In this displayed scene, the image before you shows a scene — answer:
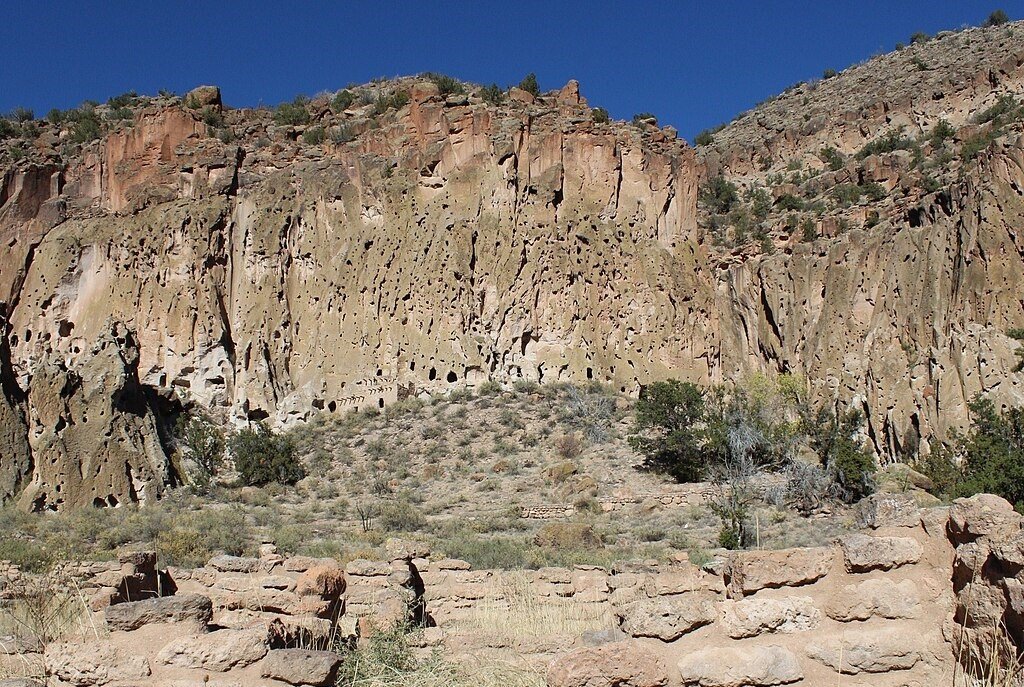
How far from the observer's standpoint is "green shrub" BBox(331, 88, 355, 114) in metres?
41.4

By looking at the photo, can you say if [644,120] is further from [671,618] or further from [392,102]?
[671,618]

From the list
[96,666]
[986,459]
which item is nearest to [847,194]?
[986,459]

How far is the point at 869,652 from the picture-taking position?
4.75 m

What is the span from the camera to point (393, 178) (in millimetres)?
36312

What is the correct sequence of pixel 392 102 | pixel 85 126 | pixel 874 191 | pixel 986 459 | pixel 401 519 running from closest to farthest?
pixel 986 459, pixel 401 519, pixel 874 191, pixel 392 102, pixel 85 126

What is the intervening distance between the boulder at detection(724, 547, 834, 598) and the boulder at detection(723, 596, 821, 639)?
9.4 inches

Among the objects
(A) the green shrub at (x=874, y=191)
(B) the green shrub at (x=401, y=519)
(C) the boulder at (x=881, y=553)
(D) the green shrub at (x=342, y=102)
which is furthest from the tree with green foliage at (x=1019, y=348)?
(D) the green shrub at (x=342, y=102)

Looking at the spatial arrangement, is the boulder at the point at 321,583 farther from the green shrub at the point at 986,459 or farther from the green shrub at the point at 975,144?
the green shrub at the point at 975,144

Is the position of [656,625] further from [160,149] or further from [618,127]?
[160,149]

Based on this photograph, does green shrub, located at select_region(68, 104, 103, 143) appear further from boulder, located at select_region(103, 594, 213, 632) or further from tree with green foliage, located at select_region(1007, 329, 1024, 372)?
boulder, located at select_region(103, 594, 213, 632)

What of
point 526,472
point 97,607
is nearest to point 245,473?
point 526,472

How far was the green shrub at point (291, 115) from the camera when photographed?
4072 centimetres

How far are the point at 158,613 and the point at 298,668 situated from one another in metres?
1.27

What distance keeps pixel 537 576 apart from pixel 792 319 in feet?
83.8
